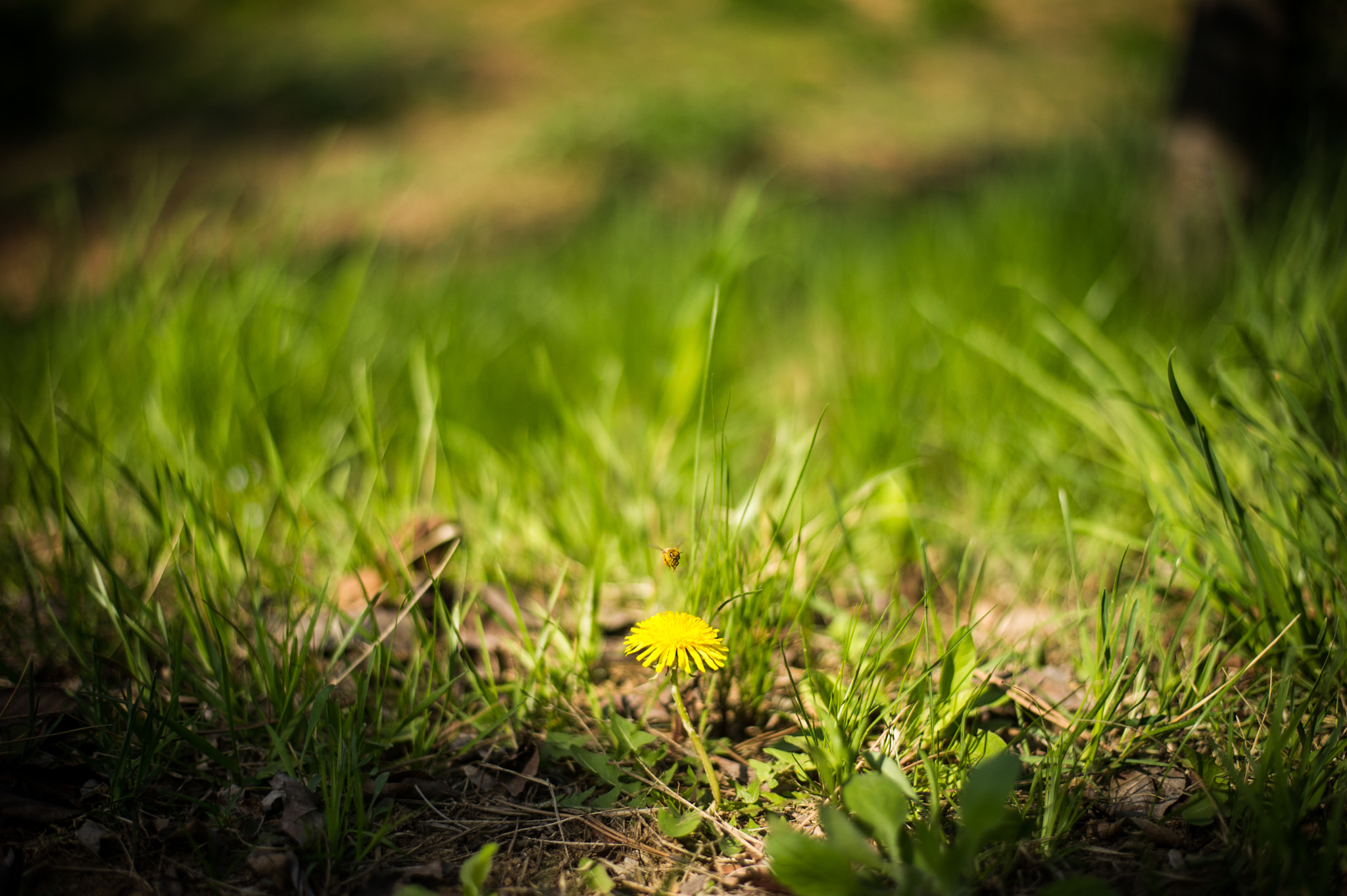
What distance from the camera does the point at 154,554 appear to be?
1122mm

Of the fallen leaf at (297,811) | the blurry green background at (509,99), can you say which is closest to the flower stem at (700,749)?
the fallen leaf at (297,811)

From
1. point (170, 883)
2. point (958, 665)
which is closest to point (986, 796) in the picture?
point (958, 665)

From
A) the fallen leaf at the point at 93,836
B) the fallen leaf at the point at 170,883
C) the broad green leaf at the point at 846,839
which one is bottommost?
the fallen leaf at the point at 170,883

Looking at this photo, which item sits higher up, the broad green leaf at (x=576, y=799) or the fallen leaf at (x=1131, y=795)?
the fallen leaf at (x=1131, y=795)

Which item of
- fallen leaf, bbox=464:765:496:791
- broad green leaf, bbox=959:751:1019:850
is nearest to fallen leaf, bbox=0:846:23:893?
fallen leaf, bbox=464:765:496:791

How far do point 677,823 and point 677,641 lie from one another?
201 mm

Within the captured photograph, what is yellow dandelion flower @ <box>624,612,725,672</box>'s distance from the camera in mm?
768

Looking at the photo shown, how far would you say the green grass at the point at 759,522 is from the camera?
810 mm

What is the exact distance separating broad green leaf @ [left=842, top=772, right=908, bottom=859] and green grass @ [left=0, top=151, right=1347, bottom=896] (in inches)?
0.5

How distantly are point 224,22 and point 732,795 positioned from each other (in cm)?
928

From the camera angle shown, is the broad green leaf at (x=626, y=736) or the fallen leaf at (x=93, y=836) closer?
the fallen leaf at (x=93, y=836)

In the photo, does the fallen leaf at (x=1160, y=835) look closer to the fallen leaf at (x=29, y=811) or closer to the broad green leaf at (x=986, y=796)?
the broad green leaf at (x=986, y=796)

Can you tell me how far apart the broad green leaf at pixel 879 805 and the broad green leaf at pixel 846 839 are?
0.02m

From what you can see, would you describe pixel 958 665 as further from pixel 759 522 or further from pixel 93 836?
pixel 93 836
